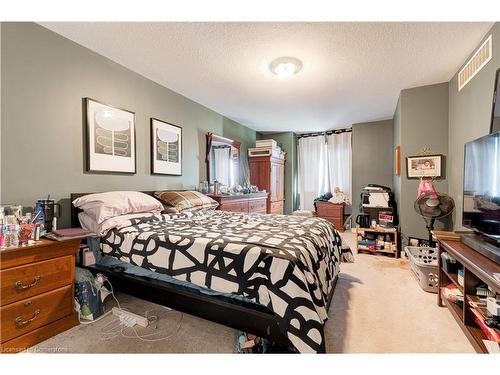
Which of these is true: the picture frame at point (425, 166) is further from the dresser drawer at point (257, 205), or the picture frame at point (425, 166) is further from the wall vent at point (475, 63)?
the dresser drawer at point (257, 205)

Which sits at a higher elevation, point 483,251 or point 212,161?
point 212,161

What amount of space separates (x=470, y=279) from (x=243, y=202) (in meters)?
2.87

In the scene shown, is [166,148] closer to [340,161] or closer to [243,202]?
[243,202]

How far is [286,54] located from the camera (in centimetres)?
221

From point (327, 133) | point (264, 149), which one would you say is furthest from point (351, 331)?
point (327, 133)

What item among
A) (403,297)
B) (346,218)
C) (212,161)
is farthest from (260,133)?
(403,297)

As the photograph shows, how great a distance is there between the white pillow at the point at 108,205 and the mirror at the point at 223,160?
176 cm

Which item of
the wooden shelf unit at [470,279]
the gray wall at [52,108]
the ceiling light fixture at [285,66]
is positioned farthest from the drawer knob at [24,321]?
the ceiling light fixture at [285,66]


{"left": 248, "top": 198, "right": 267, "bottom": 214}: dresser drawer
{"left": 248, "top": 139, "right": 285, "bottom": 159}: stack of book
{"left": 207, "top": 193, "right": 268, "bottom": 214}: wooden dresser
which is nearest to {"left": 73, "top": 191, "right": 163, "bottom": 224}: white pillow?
{"left": 207, "top": 193, "right": 268, "bottom": 214}: wooden dresser

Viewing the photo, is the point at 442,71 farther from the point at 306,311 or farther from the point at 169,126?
the point at 169,126

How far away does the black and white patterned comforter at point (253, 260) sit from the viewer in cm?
118

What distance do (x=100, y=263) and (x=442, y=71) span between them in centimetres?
414

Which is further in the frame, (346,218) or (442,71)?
(346,218)

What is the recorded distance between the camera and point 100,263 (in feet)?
6.48
